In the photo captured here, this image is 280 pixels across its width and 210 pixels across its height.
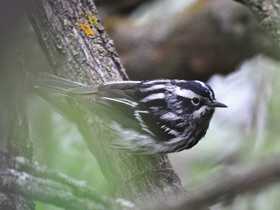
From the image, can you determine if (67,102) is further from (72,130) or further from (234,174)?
(234,174)

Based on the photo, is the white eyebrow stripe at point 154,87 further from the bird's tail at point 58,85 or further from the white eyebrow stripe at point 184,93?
the bird's tail at point 58,85

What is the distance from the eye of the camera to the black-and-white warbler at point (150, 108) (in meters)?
4.18

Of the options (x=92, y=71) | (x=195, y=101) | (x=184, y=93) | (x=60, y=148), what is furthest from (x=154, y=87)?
(x=60, y=148)

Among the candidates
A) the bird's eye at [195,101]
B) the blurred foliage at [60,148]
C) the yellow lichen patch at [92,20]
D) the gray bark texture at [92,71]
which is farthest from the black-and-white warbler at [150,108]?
the yellow lichen patch at [92,20]

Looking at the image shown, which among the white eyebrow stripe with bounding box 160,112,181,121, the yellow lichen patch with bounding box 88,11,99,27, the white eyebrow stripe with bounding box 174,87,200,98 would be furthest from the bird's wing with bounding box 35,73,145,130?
the yellow lichen patch with bounding box 88,11,99,27

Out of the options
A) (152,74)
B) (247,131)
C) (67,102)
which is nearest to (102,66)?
(67,102)

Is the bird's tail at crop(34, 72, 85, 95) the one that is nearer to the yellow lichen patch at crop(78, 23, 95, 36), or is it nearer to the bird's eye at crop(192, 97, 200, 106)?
the yellow lichen patch at crop(78, 23, 95, 36)

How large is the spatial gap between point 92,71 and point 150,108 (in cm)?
60

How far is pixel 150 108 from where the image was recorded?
4312mm

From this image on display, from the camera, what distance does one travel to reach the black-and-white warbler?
13.7 feet

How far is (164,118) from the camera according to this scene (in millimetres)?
4348

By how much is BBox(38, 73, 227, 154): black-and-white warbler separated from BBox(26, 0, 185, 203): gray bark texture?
13 cm

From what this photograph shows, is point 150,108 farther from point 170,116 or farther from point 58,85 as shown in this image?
point 58,85

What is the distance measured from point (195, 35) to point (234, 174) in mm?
5442
